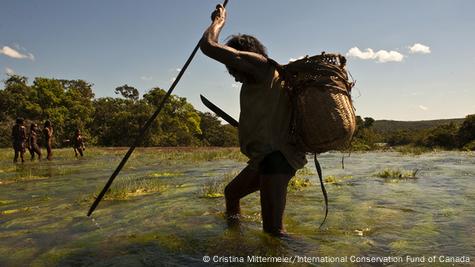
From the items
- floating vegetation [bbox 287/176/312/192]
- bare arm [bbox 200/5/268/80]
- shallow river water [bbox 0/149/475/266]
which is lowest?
shallow river water [bbox 0/149/475/266]

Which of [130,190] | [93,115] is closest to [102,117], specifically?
[93,115]

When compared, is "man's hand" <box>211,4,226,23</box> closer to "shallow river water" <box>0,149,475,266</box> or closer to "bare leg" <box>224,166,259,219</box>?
"bare leg" <box>224,166,259,219</box>

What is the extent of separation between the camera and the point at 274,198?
11.6 feet

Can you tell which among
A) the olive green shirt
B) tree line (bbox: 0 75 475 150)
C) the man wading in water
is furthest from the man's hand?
tree line (bbox: 0 75 475 150)

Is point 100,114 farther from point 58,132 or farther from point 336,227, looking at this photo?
point 336,227

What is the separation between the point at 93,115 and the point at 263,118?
57702mm

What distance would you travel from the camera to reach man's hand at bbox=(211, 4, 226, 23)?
3.95m

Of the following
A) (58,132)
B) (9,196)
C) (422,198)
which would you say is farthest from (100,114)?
(422,198)

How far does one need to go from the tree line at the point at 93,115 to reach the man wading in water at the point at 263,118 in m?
47.6

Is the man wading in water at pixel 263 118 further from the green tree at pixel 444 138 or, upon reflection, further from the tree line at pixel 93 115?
the tree line at pixel 93 115

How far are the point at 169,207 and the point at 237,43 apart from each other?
3097 mm

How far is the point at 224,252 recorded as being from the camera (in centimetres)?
356

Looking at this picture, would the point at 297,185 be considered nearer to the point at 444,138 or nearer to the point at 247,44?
the point at 247,44

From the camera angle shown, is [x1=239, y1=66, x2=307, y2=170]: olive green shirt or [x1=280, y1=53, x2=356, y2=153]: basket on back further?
[x1=239, y1=66, x2=307, y2=170]: olive green shirt
